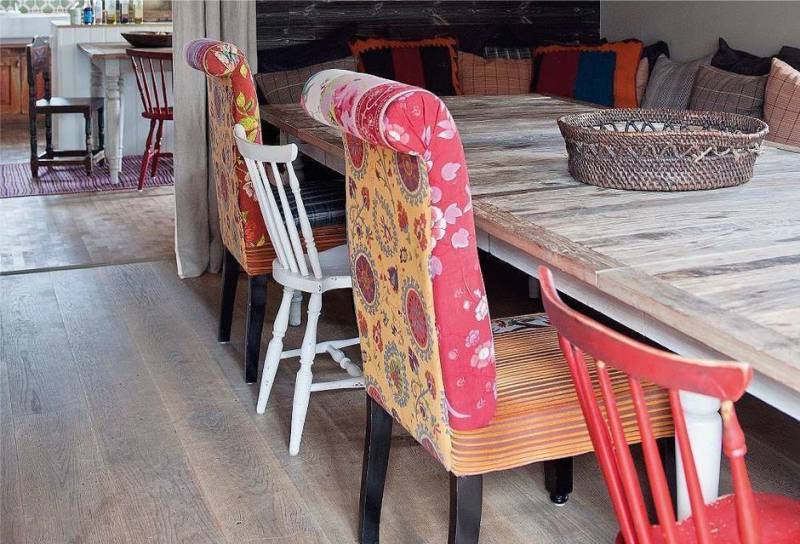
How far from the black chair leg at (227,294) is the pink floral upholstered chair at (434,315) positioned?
1.44 meters

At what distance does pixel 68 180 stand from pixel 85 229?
142cm

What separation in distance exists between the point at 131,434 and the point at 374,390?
102 centimetres

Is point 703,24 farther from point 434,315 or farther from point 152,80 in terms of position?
point 434,315

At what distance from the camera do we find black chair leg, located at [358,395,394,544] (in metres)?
2.10

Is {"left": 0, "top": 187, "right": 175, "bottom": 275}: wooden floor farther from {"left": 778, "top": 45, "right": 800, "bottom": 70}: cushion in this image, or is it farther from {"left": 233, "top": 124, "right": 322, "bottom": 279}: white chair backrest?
{"left": 778, "top": 45, "right": 800, "bottom": 70}: cushion

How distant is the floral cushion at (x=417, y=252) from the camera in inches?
61.8

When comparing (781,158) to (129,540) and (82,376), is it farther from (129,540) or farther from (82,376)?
(82,376)

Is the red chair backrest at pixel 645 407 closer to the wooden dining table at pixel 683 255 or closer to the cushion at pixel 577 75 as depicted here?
the wooden dining table at pixel 683 255

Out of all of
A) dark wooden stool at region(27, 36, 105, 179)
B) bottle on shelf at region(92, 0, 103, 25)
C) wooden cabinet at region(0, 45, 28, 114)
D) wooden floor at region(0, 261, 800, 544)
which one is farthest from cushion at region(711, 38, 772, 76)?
wooden cabinet at region(0, 45, 28, 114)

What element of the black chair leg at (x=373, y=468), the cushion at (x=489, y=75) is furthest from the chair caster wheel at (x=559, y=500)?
the cushion at (x=489, y=75)

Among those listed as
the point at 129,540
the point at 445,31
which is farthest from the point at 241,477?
the point at 445,31

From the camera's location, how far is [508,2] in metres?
5.58

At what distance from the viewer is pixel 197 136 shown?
4.31 meters

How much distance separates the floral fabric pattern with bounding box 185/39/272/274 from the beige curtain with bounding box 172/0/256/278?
111cm
